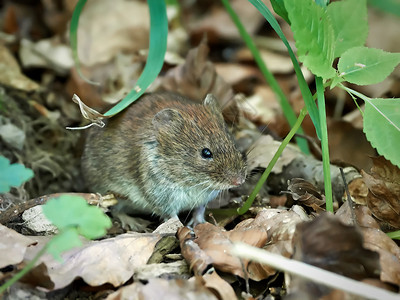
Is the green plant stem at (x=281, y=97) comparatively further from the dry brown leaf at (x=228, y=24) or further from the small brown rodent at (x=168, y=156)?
the dry brown leaf at (x=228, y=24)

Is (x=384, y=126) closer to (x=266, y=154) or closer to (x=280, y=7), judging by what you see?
(x=280, y=7)

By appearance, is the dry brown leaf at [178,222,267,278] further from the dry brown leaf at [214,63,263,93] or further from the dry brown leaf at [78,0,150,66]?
the dry brown leaf at [78,0,150,66]

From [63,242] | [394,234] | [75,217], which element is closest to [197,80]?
[394,234]

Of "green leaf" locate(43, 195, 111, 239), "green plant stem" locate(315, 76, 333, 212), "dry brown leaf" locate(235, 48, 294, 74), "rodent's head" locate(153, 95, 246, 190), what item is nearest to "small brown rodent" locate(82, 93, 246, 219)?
"rodent's head" locate(153, 95, 246, 190)

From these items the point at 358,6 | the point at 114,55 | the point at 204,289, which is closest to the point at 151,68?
the point at 358,6

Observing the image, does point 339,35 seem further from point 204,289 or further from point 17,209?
point 17,209
